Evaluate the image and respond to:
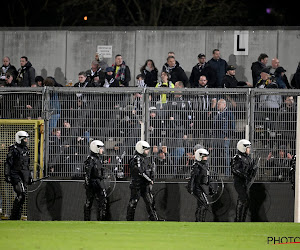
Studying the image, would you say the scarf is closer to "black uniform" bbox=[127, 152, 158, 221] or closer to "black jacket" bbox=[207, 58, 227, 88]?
"black jacket" bbox=[207, 58, 227, 88]

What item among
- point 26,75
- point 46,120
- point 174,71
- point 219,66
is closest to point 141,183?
point 46,120

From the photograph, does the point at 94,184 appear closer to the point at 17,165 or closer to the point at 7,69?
the point at 17,165

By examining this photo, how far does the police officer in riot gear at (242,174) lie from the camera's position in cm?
2072

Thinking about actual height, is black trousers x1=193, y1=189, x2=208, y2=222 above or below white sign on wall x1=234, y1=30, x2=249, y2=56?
below

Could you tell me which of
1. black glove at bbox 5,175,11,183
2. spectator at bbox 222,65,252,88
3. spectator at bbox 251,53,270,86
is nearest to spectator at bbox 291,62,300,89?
spectator at bbox 251,53,270,86

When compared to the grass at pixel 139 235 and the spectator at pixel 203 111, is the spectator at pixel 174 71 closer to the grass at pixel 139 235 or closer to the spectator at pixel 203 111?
the spectator at pixel 203 111

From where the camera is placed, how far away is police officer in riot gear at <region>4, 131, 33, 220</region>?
21406mm

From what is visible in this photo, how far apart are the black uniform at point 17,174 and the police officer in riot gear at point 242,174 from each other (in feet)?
16.6

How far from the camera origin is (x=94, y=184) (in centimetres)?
2111

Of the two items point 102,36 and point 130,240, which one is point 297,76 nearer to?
point 102,36

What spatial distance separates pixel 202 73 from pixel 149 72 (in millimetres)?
1452

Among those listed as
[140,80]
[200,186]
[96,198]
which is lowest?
[96,198]

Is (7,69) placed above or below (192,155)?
above

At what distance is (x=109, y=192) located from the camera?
21.7m
